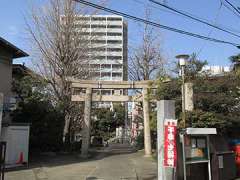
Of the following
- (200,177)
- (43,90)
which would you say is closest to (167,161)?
(200,177)

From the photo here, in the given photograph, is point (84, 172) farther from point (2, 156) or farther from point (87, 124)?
point (87, 124)

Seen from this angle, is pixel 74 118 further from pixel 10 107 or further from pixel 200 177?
pixel 200 177

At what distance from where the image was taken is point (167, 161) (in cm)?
1228

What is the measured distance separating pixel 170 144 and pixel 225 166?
4.77m

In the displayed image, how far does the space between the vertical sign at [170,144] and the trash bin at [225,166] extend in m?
3.48

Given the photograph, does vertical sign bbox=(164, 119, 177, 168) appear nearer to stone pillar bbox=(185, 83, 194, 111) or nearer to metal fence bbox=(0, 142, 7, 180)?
metal fence bbox=(0, 142, 7, 180)

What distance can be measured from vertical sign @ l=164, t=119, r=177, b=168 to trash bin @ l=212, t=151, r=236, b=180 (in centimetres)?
348

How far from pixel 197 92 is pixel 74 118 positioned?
14.5 m

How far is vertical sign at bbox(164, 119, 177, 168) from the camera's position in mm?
12273

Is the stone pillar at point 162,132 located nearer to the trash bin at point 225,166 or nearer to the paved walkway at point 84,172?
the paved walkway at point 84,172

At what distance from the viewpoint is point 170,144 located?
12.4 meters

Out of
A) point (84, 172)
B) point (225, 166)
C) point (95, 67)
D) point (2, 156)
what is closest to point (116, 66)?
point (95, 67)

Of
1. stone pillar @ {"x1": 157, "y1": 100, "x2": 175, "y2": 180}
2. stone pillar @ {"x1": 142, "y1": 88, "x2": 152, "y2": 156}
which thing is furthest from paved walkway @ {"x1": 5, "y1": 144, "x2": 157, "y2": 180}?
stone pillar @ {"x1": 142, "y1": 88, "x2": 152, "y2": 156}

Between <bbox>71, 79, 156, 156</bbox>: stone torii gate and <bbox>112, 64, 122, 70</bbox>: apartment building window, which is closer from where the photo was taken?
<bbox>71, 79, 156, 156</bbox>: stone torii gate
